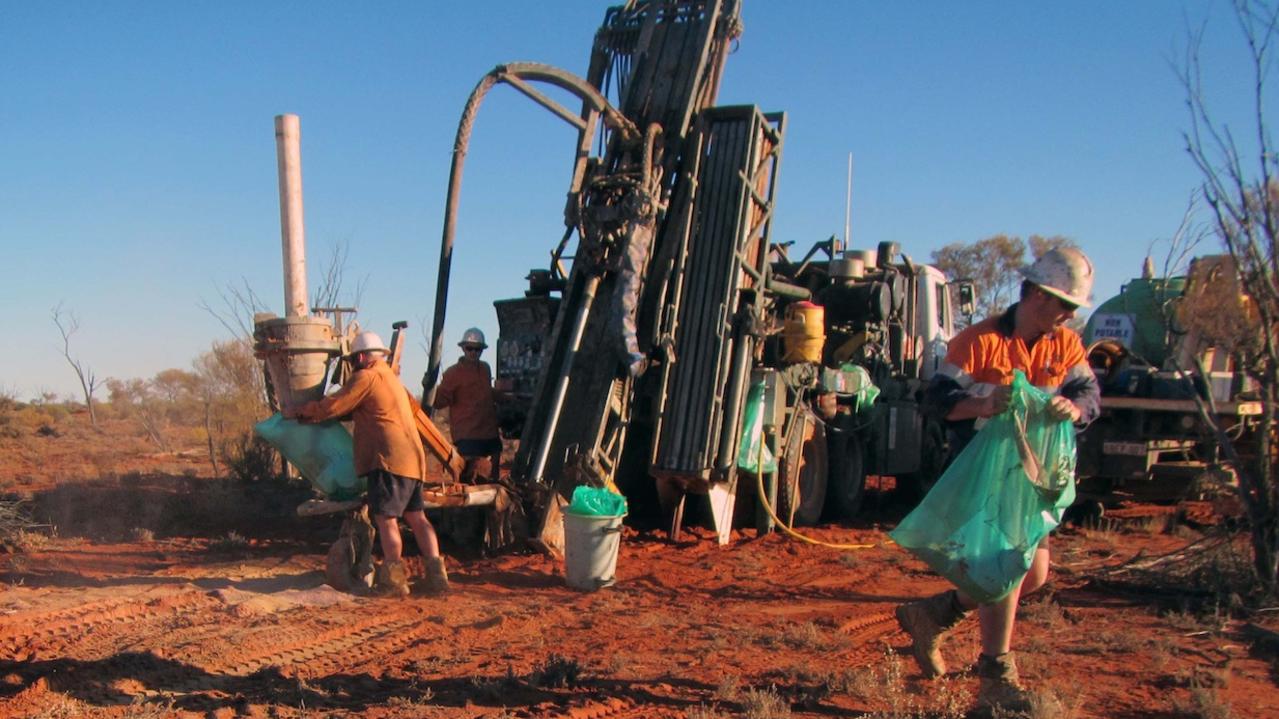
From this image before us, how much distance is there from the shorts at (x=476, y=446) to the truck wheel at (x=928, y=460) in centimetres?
594

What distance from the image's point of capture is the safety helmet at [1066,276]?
4.30 meters

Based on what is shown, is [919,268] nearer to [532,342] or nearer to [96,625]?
[532,342]

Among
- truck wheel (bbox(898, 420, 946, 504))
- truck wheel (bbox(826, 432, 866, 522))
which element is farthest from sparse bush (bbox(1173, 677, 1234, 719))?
truck wheel (bbox(898, 420, 946, 504))

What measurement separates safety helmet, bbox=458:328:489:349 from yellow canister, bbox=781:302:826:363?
2662 millimetres

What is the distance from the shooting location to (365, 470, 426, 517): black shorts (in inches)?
275

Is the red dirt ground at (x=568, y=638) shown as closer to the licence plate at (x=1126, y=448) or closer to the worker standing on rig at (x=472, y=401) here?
the licence plate at (x=1126, y=448)

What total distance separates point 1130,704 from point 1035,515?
1092 mm

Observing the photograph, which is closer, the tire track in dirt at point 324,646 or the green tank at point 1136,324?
the tire track in dirt at point 324,646

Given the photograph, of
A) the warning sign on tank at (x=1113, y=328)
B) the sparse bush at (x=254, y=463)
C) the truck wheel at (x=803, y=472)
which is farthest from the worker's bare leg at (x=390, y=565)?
the warning sign on tank at (x=1113, y=328)

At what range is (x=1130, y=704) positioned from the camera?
4676 mm

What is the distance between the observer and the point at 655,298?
8.91 metres

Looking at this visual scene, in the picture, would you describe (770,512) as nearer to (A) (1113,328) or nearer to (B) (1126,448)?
(B) (1126,448)

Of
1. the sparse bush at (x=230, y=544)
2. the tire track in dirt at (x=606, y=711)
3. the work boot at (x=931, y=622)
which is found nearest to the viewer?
the tire track in dirt at (x=606, y=711)

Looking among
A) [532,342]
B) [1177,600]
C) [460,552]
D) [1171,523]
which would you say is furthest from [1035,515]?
[1171,523]
